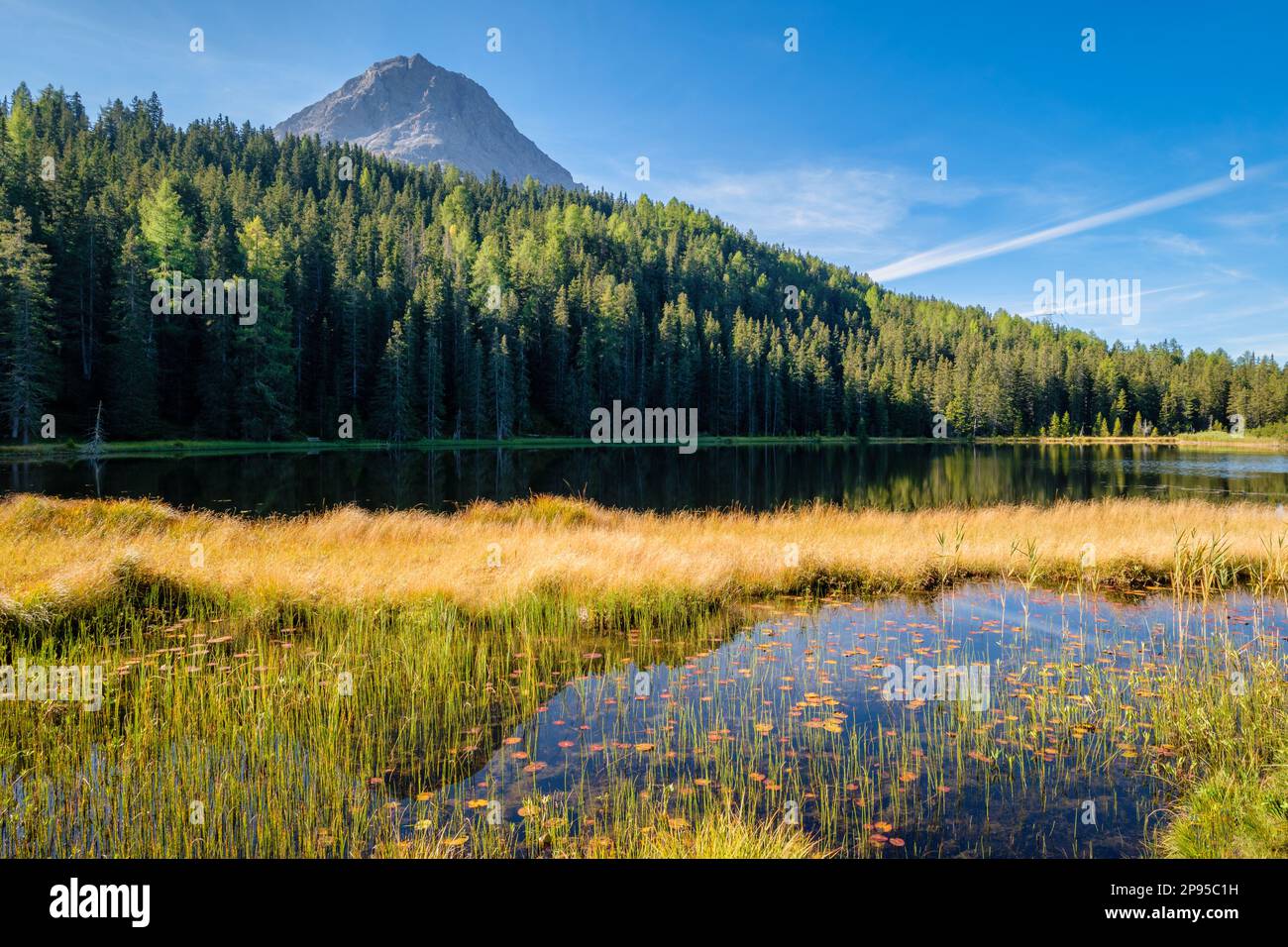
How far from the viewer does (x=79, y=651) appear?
997 centimetres

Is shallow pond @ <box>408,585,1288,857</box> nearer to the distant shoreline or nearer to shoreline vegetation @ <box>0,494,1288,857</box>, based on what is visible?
shoreline vegetation @ <box>0,494,1288,857</box>

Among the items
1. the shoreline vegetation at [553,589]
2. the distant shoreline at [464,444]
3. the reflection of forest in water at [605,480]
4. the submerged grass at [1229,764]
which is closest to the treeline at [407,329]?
the distant shoreline at [464,444]

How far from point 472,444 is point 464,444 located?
1080mm

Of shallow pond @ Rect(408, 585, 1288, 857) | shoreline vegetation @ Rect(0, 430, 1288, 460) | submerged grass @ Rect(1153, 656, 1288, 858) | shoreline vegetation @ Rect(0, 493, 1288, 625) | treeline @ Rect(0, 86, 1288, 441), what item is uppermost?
treeline @ Rect(0, 86, 1288, 441)

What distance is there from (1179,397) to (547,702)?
614ft

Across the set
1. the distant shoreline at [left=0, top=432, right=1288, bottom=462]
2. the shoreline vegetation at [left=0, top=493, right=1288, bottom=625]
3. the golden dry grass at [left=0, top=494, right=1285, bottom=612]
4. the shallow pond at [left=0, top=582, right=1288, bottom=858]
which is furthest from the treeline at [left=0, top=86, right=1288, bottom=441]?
the shallow pond at [left=0, top=582, right=1288, bottom=858]

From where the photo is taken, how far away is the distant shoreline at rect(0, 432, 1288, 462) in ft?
167

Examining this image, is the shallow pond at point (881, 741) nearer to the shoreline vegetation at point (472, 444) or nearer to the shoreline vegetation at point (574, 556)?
the shoreline vegetation at point (574, 556)

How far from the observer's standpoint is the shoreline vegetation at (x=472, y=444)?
50812 mm

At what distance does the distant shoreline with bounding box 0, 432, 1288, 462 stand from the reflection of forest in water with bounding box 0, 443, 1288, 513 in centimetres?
381

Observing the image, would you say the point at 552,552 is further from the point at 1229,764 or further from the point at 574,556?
the point at 1229,764

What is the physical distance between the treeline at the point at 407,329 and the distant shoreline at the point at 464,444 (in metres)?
2.21

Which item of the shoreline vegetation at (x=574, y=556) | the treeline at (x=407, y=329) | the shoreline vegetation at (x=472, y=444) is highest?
the treeline at (x=407, y=329)

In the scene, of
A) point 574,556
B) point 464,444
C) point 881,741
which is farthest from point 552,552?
point 464,444
